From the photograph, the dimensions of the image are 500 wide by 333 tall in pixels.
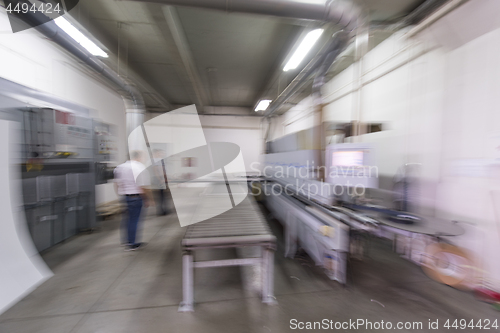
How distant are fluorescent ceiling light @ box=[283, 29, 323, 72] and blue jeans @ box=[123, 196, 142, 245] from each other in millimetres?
3356

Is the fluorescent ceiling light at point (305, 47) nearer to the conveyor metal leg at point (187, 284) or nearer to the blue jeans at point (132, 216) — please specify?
the conveyor metal leg at point (187, 284)

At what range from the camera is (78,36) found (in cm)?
265

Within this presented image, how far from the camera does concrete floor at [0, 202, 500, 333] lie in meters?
1.64

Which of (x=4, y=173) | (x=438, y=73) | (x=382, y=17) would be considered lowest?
(x=4, y=173)

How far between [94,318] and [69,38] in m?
3.23

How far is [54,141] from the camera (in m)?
2.78

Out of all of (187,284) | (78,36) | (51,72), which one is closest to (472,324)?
(187,284)

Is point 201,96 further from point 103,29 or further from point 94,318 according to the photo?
point 94,318

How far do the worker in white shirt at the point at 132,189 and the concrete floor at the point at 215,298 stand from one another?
1.15ft

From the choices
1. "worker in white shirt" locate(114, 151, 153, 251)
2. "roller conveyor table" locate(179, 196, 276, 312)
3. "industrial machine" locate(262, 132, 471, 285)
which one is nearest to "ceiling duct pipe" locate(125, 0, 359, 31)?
"industrial machine" locate(262, 132, 471, 285)

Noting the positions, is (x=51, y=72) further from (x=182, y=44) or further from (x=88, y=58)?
(x=182, y=44)

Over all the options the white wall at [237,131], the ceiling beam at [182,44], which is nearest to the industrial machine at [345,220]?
the ceiling beam at [182,44]

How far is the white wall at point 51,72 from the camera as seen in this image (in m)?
2.72

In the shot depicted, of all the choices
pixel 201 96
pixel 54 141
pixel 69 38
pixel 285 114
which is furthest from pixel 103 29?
pixel 285 114
